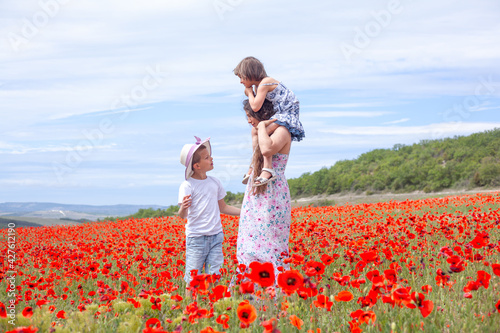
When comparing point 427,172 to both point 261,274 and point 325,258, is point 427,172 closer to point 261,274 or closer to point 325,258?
point 325,258

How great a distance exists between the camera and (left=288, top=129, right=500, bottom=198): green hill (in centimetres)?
3134

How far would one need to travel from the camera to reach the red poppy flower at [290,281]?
2.38m

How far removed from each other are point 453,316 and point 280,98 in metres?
2.29

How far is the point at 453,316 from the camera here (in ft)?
10.4

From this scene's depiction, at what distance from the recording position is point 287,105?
4309 millimetres

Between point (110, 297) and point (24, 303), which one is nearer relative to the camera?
point (110, 297)

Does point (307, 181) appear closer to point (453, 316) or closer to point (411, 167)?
point (411, 167)

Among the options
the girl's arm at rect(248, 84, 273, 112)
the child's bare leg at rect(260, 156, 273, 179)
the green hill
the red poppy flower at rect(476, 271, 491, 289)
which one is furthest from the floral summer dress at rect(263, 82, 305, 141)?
the green hill

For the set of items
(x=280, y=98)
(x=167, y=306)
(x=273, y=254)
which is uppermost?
(x=280, y=98)

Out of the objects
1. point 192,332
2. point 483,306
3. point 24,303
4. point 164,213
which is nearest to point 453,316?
point 483,306

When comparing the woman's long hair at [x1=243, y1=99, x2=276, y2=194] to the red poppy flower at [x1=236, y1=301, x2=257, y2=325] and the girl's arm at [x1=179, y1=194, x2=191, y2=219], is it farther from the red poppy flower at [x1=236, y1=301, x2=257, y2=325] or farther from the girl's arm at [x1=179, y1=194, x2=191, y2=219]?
the red poppy flower at [x1=236, y1=301, x2=257, y2=325]

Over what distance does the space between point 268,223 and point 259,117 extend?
3.35ft

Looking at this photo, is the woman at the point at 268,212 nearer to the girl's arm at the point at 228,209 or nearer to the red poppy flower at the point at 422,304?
the girl's arm at the point at 228,209

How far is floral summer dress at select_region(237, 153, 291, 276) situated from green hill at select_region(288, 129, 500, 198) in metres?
28.1
